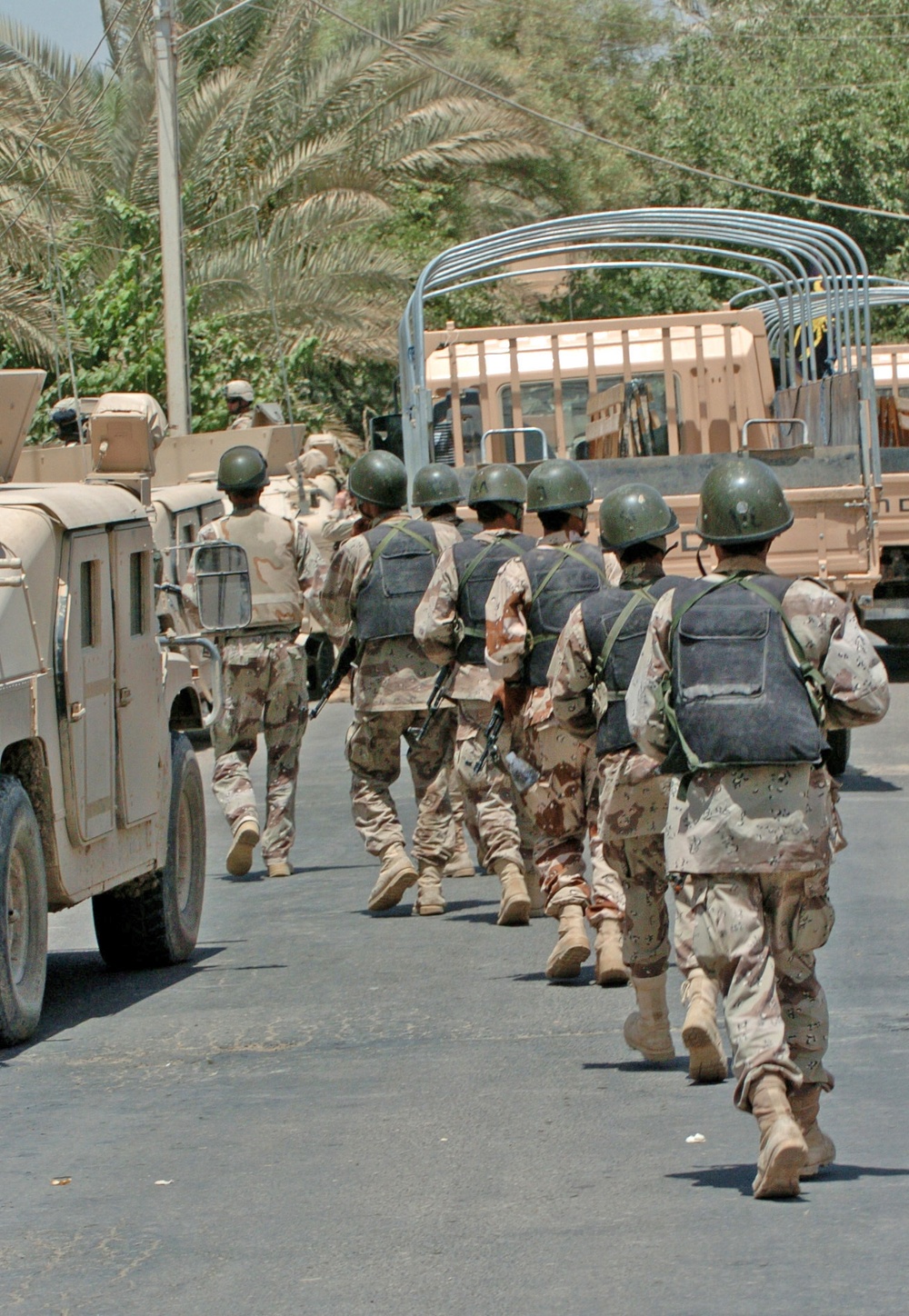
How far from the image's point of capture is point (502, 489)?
9094mm

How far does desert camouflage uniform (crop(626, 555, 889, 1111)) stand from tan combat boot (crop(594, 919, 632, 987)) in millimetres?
2346

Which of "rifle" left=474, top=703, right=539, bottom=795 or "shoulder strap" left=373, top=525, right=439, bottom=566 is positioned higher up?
"shoulder strap" left=373, top=525, right=439, bottom=566

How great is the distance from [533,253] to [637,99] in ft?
85.2

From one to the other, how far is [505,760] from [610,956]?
98cm

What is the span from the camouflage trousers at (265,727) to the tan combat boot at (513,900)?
78.0 inches

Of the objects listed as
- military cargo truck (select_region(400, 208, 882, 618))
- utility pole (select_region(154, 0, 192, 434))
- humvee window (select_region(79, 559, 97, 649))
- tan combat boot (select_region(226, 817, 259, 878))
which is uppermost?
utility pole (select_region(154, 0, 192, 434))

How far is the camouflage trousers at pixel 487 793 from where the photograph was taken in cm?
929

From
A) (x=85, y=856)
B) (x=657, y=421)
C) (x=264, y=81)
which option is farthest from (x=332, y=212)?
(x=85, y=856)

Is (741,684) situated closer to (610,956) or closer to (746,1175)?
(746,1175)

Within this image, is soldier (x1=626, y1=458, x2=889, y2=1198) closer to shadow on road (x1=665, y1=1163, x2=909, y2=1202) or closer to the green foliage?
shadow on road (x1=665, y1=1163, x2=909, y2=1202)

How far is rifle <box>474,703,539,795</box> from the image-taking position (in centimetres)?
817

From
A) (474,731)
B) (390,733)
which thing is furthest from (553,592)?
(390,733)

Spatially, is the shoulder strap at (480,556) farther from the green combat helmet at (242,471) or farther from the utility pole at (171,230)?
the utility pole at (171,230)

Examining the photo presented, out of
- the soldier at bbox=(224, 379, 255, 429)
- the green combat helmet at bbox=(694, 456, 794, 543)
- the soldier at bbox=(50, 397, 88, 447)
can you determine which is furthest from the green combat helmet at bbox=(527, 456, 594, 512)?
the soldier at bbox=(224, 379, 255, 429)
